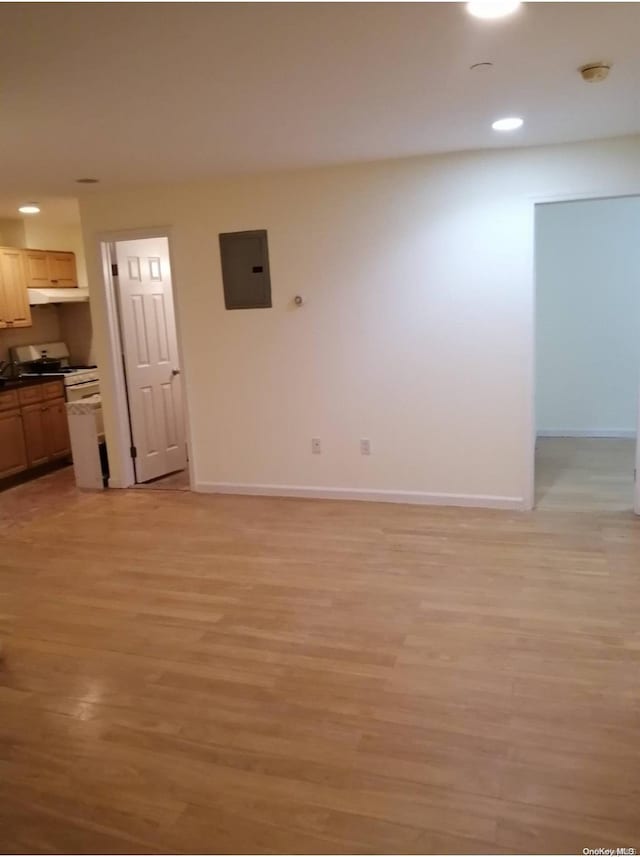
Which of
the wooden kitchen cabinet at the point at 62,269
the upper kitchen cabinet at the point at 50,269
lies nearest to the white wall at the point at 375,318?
the upper kitchen cabinet at the point at 50,269

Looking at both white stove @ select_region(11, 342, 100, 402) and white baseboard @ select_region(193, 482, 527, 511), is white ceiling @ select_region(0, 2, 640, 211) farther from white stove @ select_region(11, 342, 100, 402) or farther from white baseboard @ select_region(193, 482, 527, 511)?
white stove @ select_region(11, 342, 100, 402)

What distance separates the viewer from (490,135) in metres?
3.91

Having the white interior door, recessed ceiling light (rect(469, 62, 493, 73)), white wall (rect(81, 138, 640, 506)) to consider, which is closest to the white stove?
the white interior door

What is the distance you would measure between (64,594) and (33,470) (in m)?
3.09

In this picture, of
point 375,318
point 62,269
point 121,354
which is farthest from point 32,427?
point 375,318

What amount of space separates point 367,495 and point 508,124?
2719 mm

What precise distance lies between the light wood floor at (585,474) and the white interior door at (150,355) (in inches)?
127

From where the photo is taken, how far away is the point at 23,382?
6.37 meters

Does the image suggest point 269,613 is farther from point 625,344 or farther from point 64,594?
point 625,344

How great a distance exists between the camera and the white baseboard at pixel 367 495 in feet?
15.6

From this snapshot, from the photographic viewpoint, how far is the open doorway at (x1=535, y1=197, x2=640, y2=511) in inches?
246

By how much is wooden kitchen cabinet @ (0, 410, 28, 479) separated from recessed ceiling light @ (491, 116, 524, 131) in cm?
481

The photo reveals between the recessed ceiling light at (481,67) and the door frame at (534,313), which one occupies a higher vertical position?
the recessed ceiling light at (481,67)

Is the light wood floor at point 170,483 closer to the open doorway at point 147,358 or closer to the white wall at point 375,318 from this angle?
the open doorway at point 147,358
